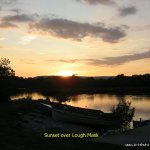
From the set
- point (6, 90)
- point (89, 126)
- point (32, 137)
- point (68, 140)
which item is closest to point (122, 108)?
point (89, 126)

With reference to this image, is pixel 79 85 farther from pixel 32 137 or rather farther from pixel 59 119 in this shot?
pixel 32 137

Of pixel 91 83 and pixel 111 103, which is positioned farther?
pixel 91 83

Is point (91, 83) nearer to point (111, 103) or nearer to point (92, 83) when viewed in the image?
point (92, 83)

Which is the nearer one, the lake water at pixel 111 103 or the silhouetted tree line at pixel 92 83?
the lake water at pixel 111 103

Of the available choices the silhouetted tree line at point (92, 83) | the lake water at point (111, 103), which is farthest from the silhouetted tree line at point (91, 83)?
the lake water at point (111, 103)

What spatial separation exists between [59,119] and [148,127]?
17457 millimetres

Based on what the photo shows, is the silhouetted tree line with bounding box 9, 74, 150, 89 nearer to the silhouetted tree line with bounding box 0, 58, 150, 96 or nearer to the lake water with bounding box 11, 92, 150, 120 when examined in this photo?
the silhouetted tree line with bounding box 0, 58, 150, 96

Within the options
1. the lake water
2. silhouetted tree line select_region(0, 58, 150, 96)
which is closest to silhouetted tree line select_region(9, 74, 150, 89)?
silhouetted tree line select_region(0, 58, 150, 96)

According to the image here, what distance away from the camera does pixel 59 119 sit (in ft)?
119

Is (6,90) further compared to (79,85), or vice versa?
(79,85)

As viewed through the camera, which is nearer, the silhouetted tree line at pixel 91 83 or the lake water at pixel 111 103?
the lake water at pixel 111 103

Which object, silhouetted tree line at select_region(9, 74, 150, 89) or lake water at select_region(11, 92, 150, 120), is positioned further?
silhouetted tree line at select_region(9, 74, 150, 89)

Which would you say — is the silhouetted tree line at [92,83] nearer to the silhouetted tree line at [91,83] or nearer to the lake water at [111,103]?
the silhouetted tree line at [91,83]

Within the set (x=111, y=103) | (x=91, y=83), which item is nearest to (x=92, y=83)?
(x=91, y=83)
